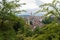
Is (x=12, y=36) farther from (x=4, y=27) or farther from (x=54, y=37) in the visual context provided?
(x=54, y=37)

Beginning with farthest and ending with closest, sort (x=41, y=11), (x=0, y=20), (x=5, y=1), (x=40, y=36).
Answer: (x=5, y=1) → (x=0, y=20) → (x=41, y=11) → (x=40, y=36)

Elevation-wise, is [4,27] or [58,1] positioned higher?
[58,1]

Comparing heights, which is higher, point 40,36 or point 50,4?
point 50,4

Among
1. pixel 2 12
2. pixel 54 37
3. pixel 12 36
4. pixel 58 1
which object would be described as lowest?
pixel 12 36

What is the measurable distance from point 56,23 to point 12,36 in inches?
54.8

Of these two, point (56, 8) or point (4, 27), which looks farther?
point (4, 27)

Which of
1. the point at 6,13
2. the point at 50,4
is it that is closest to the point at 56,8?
the point at 50,4

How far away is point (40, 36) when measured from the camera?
3.66m

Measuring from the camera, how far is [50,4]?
389cm

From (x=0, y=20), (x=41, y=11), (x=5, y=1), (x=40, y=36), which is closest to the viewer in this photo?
(x=40, y=36)

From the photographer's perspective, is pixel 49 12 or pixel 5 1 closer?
pixel 49 12

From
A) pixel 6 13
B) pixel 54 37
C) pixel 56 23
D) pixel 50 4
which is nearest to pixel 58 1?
pixel 50 4

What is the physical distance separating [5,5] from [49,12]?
140cm

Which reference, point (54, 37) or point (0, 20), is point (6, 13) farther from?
point (54, 37)
